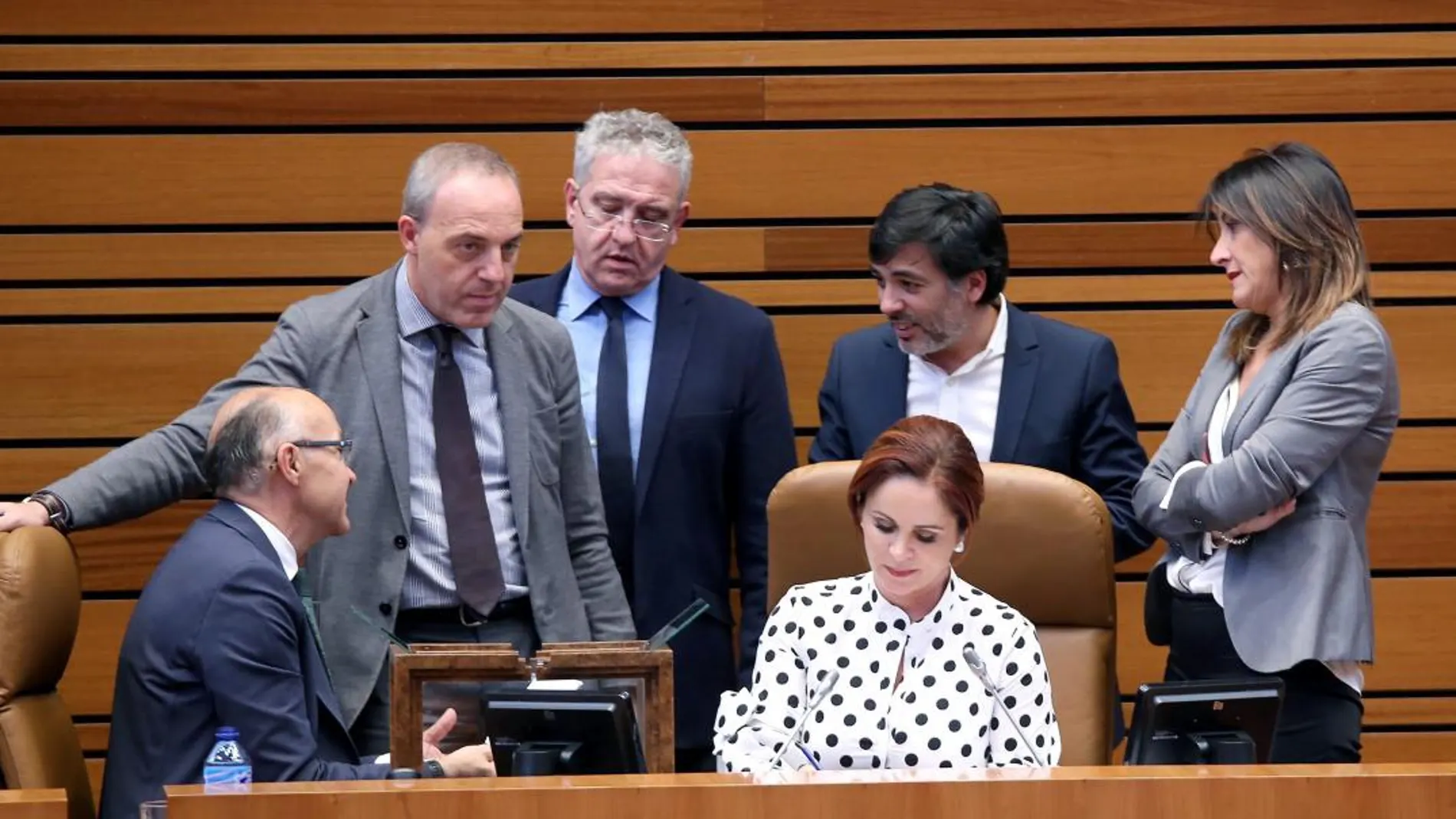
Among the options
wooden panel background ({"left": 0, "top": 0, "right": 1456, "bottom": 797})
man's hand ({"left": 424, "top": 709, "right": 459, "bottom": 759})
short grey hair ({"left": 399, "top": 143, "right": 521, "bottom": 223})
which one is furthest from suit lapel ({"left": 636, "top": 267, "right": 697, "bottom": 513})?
man's hand ({"left": 424, "top": 709, "right": 459, "bottom": 759})

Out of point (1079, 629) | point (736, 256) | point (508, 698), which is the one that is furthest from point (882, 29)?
point (508, 698)

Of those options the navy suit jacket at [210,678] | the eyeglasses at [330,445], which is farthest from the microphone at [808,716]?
the eyeglasses at [330,445]

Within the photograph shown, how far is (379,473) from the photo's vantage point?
128 inches

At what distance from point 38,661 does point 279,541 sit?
0.44 meters

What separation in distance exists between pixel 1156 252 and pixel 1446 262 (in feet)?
2.30

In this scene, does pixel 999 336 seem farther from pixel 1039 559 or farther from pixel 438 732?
pixel 438 732

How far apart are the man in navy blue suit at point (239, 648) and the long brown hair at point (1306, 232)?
1.62 metres

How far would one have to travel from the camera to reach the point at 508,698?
2.49m

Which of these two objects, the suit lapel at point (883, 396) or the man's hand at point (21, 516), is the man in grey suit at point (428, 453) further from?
the suit lapel at point (883, 396)

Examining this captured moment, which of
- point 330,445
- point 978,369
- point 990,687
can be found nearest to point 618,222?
point 978,369

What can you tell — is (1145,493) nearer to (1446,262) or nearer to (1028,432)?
(1028,432)

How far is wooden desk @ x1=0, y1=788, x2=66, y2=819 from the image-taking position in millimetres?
2140

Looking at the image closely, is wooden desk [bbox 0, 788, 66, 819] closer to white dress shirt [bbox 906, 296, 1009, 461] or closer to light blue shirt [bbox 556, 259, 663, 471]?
light blue shirt [bbox 556, 259, 663, 471]

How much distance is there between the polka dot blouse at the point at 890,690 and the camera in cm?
282
